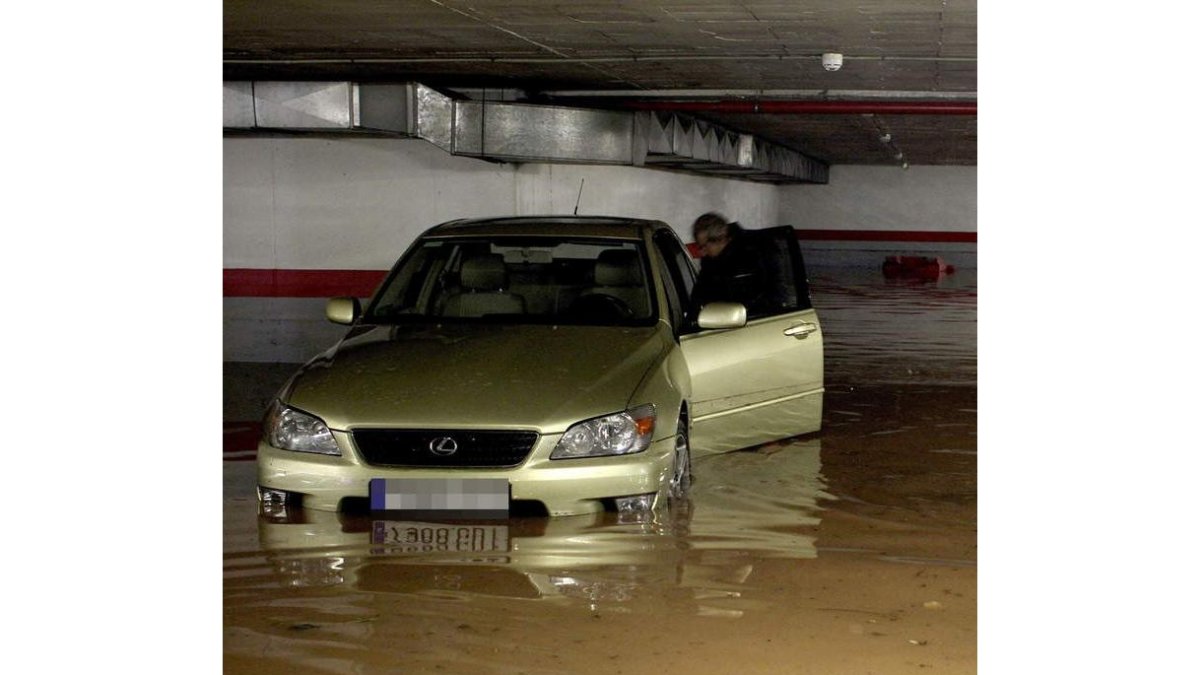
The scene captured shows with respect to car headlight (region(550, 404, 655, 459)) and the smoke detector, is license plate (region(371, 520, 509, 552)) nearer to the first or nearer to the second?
car headlight (region(550, 404, 655, 459))

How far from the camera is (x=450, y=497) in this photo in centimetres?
553

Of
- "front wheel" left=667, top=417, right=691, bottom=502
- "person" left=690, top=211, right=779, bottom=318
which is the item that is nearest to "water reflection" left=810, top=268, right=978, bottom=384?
"person" left=690, top=211, right=779, bottom=318

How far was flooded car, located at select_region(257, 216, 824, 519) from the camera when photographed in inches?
221

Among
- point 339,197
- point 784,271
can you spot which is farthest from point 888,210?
point 784,271

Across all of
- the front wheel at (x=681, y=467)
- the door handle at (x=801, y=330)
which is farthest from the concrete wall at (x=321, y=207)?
the front wheel at (x=681, y=467)

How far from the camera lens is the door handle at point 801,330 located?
7688 millimetres

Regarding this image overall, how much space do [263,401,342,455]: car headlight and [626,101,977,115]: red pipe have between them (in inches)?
353

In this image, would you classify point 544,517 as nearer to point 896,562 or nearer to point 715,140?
point 896,562

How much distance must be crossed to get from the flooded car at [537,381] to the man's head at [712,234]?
17.8 inches

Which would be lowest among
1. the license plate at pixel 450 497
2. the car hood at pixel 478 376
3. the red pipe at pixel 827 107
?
the license plate at pixel 450 497

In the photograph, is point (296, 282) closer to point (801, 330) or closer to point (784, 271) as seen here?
point (784, 271)

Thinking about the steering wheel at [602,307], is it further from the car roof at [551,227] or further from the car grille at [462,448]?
the car grille at [462,448]
